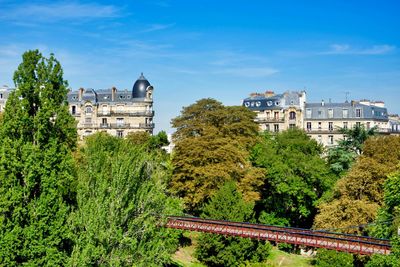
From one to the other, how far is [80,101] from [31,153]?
69.4m

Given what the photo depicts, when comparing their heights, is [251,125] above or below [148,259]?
above

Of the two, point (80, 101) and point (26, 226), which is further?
point (80, 101)

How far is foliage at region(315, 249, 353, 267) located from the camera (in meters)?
41.4

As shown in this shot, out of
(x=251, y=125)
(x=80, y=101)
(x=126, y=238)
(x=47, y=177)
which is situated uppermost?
(x=80, y=101)

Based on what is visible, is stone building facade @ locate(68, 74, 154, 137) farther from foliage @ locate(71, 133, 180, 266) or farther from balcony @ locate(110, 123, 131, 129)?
foliage @ locate(71, 133, 180, 266)

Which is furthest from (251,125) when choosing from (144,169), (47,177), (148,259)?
(47,177)

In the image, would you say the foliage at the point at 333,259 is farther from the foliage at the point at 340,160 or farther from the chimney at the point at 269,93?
the chimney at the point at 269,93

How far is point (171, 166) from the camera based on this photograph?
53.7m

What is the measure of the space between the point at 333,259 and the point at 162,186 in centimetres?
1815

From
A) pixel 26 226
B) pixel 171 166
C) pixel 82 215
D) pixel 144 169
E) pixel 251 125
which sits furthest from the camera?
pixel 251 125

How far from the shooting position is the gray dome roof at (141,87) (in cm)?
9112

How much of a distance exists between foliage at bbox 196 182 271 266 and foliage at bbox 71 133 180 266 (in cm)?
1222

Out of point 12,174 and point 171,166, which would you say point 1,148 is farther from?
point 171,166

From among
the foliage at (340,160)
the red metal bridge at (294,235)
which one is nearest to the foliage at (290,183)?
the foliage at (340,160)
